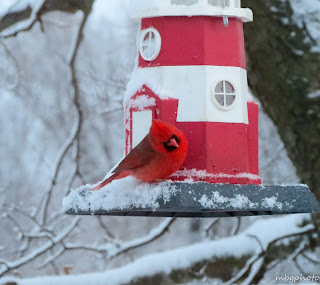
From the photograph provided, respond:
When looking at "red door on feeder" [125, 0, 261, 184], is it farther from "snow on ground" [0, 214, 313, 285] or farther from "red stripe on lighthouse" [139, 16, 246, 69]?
"snow on ground" [0, 214, 313, 285]

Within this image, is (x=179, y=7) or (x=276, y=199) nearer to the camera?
(x=276, y=199)

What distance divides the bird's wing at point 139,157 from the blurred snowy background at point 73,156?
9.88 feet

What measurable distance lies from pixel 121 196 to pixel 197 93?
0.62 metres

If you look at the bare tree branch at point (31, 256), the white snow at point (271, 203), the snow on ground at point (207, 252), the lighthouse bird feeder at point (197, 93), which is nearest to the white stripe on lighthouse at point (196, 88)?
the lighthouse bird feeder at point (197, 93)

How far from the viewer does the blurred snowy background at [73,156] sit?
7.07 m

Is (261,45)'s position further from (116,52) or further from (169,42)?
(116,52)

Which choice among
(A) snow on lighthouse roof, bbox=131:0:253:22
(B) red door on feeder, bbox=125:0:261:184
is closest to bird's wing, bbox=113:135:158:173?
(B) red door on feeder, bbox=125:0:261:184

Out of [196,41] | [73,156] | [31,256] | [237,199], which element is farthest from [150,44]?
[73,156]

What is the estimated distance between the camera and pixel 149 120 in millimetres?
3678

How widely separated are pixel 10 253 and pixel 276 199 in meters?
4.93

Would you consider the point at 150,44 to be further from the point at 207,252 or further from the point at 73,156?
the point at 73,156

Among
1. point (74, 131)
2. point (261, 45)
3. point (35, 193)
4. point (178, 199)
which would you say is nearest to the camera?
point (178, 199)

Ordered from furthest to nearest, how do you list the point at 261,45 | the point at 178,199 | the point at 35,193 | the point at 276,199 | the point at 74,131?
the point at 35,193 → the point at 74,131 → the point at 261,45 → the point at 276,199 → the point at 178,199

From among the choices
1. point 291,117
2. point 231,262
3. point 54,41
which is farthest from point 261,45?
point 54,41
